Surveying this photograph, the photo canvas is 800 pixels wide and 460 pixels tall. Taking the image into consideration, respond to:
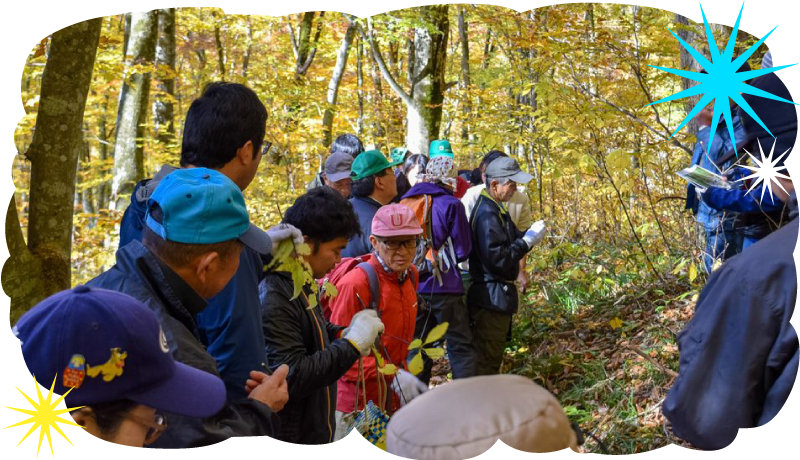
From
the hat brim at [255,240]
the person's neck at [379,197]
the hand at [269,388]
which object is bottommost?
the hand at [269,388]

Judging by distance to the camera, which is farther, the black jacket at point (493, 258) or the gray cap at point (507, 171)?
the gray cap at point (507, 171)

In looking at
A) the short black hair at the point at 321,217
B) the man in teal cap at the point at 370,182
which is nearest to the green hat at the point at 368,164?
the man in teal cap at the point at 370,182

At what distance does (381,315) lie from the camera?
3326 millimetres

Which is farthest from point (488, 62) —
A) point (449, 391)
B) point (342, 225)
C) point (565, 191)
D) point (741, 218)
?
point (449, 391)

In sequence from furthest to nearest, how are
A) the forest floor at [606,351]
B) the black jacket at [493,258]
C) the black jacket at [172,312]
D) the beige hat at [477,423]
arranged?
1. the black jacket at [493,258]
2. the forest floor at [606,351]
3. the black jacket at [172,312]
4. the beige hat at [477,423]

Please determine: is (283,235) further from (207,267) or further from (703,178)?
(703,178)

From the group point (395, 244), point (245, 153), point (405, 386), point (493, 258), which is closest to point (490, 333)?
point (493, 258)

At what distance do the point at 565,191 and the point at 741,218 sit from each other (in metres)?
5.45

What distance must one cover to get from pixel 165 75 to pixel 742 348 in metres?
6.62

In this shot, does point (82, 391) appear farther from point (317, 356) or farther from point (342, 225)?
point (342, 225)

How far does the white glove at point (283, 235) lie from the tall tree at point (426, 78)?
4.37 meters

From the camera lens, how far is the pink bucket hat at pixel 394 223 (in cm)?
350

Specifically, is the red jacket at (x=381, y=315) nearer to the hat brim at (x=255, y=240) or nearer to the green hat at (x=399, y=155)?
the hat brim at (x=255, y=240)

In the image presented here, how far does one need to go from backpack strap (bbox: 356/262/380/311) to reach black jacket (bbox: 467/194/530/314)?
1.79 metres
